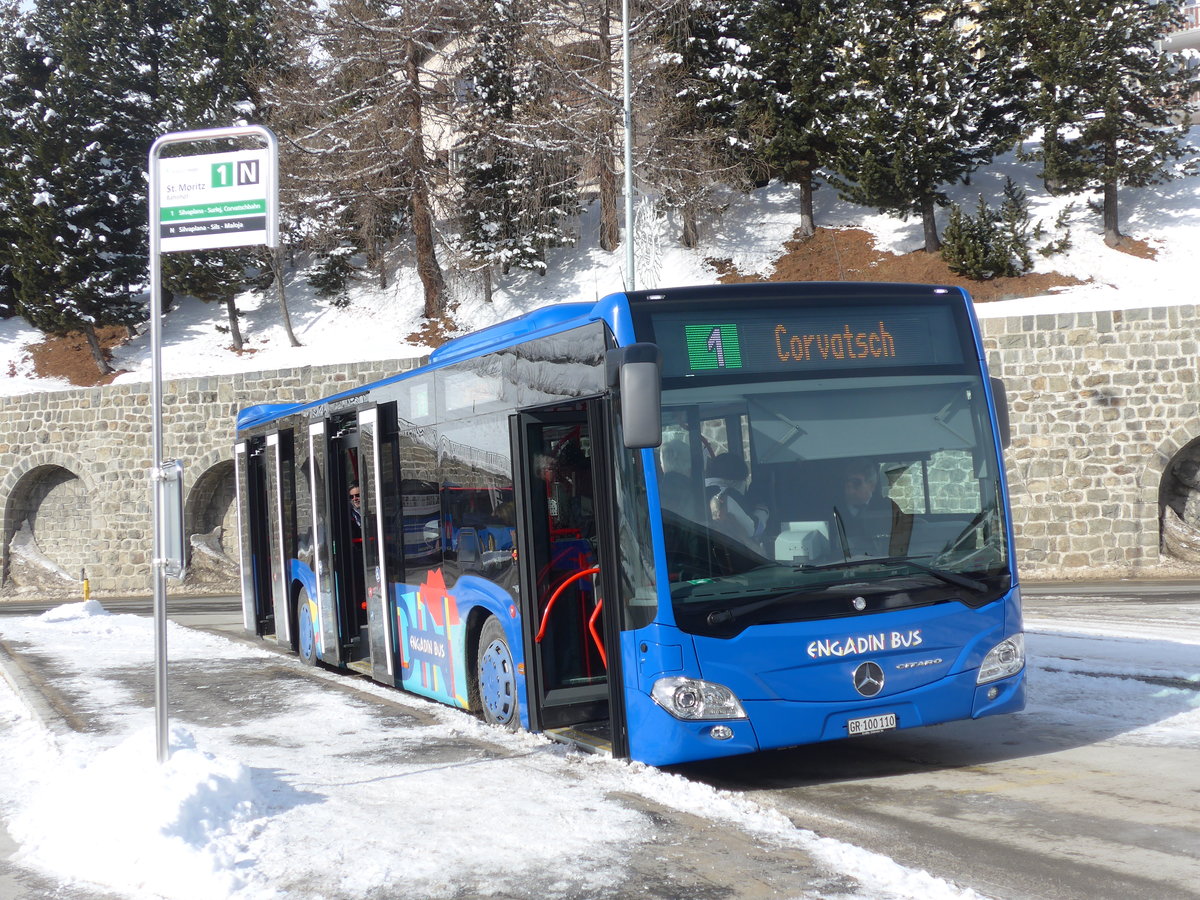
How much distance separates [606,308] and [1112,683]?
4.81m

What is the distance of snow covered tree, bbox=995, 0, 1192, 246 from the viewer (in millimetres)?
29891

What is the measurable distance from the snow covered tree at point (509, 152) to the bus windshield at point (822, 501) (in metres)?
28.5

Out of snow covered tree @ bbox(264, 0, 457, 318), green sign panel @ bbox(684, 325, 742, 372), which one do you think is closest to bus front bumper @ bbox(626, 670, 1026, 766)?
green sign panel @ bbox(684, 325, 742, 372)

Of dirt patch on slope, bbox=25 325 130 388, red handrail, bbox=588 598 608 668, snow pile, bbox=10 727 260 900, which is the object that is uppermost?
dirt patch on slope, bbox=25 325 130 388

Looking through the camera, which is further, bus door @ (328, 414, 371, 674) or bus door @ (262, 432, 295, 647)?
bus door @ (262, 432, 295, 647)

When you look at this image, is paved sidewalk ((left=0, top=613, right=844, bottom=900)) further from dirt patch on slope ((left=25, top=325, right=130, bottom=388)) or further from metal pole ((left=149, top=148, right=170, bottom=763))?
dirt patch on slope ((left=25, top=325, right=130, bottom=388))

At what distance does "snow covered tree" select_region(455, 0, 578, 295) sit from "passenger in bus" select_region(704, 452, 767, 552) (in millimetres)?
28863

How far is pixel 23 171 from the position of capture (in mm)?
39531

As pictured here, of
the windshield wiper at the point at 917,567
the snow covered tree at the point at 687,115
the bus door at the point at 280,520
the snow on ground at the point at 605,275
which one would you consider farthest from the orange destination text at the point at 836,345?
the snow covered tree at the point at 687,115

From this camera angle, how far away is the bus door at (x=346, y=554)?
1117 centimetres

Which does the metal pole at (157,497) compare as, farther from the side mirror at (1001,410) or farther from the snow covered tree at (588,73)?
the snow covered tree at (588,73)

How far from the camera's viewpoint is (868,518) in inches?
254

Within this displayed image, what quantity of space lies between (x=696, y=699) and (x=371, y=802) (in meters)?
1.64

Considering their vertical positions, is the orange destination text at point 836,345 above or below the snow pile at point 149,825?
above
